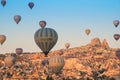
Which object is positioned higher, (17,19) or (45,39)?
(17,19)

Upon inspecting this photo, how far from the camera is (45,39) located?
198ft

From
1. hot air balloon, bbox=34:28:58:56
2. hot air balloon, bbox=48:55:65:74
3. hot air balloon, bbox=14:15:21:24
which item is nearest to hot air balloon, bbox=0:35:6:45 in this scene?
hot air balloon, bbox=14:15:21:24

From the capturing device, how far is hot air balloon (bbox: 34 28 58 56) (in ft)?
196

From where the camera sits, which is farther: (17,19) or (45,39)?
(17,19)

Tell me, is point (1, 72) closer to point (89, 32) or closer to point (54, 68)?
point (89, 32)

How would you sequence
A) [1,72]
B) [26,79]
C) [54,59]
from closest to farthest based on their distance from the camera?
[54,59] < [26,79] < [1,72]

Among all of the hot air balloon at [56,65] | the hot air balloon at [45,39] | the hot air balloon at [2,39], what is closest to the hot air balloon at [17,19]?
the hot air balloon at [2,39]

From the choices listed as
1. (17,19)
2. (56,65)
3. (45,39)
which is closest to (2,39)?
(17,19)

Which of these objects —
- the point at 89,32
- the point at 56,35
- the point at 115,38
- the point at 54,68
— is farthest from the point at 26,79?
the point at 56,35

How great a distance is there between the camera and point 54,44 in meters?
61.1

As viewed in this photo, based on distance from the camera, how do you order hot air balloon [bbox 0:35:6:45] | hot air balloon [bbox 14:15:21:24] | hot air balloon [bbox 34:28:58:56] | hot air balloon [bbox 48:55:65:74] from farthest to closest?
hot air balloon [bbox 0:35:6:45] < hot air balloon [bbox 14:15:21:24] < hot air balloon [bbox 48:55:65:74] < hot air balloon [bbox 34:28:58:56]

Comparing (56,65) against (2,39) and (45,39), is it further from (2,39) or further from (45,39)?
(45,39)

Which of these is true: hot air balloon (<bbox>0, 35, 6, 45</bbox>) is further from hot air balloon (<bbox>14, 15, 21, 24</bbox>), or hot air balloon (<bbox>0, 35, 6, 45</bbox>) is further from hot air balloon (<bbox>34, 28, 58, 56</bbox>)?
hot air balloon (<bbox>34, 28, 58, 56</bbox>)

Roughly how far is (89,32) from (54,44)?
51341 millimetres
